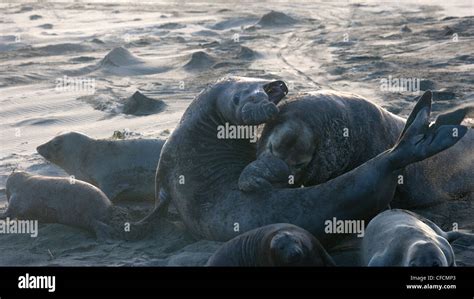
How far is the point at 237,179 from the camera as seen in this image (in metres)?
6.91

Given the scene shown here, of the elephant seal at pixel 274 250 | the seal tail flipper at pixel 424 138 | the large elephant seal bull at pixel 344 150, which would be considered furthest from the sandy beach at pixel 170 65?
the large elephant seal bull at pixel 344 150

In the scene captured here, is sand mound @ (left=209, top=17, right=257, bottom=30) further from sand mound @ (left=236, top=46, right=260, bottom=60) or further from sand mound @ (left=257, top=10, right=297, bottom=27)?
sand mound @ (left=236, top=46, right=260, bottom=60)

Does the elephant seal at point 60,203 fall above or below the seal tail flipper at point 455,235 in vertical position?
below

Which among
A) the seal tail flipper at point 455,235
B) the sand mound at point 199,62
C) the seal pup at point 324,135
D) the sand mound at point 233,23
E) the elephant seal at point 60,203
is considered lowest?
the elephant seal at point 60,203

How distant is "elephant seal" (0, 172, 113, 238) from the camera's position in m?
7.45

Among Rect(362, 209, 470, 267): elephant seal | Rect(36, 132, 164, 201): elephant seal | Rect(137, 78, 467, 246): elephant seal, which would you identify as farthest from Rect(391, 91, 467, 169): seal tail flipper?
Rect(36, 132, 164, 201): elephant seal

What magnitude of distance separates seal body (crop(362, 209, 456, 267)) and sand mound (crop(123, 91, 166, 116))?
5578 mm

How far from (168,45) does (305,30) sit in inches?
120

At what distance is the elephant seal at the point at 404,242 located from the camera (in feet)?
16.9

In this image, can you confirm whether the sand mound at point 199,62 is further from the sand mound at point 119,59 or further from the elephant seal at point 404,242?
the elephant seal at point 404,242

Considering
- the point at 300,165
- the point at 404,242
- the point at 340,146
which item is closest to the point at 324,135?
the point at 340,146

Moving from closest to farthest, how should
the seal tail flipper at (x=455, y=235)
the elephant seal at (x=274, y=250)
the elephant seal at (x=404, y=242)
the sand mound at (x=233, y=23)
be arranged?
the elephant seal at (x=404, y=242)
the elephant seal at (x=274, y=250)
the seal tail flipper at (x=455, y=235)
the sand mound at (x=233, y=23)

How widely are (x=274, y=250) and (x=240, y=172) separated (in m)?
1.69
